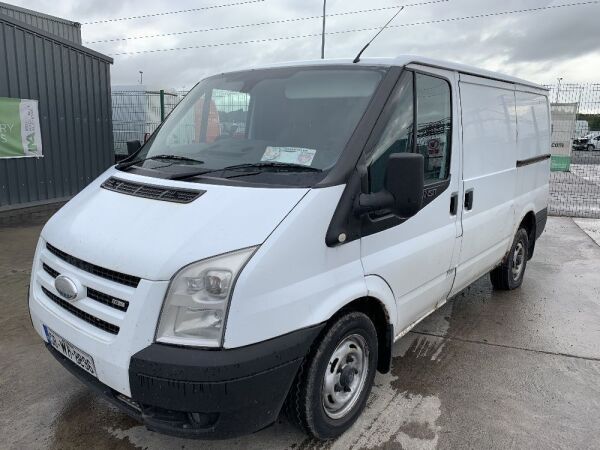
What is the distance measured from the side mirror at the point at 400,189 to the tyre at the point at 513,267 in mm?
2993

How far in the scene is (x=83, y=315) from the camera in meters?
2.44

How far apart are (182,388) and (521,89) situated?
13.9 ft

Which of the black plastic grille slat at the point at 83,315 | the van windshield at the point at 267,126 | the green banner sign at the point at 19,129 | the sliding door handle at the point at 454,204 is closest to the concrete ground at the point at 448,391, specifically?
the black plastic grille slat at the point at 83,315

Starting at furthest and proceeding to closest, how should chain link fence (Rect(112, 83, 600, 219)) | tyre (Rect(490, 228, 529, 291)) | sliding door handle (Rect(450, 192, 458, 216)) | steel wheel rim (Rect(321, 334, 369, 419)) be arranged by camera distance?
chain link fence (Rect(112, 83, 600, 219))
tyre (Rect(490, 228, 529, 291))
sliding door handle (Rect(450, 192, 458, 216))
steel wheel rim (Rect(321, 334, 369, 419))

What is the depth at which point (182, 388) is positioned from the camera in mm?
2102

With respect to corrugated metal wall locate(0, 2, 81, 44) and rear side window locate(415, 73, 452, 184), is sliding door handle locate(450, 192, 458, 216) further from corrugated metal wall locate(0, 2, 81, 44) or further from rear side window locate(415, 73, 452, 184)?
corrugated metal wall locate(0, 2, 81, 44)

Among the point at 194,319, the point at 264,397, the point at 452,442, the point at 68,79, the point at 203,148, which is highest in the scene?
the point at 68,79

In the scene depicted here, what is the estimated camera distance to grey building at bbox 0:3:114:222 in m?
8.82

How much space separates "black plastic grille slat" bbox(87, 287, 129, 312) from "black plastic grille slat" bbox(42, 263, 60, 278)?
38 cm

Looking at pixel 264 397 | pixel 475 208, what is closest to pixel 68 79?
pixel 475 208

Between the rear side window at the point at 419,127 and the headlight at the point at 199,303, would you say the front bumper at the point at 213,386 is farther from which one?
the rear side window at the point at 419,127

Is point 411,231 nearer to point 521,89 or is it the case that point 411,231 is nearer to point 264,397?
point 264,397

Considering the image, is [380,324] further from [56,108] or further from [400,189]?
[56,108]

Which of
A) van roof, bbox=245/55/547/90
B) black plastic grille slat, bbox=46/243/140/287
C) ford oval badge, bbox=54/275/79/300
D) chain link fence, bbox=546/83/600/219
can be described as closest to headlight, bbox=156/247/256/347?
black plastic grille slat, bbox=46/243/140/287
